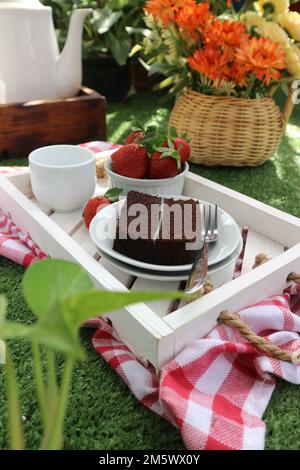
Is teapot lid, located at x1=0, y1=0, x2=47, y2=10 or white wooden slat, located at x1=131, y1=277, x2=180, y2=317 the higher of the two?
teapot lid, located at x1=0, y1=0, x2=47, y2=10

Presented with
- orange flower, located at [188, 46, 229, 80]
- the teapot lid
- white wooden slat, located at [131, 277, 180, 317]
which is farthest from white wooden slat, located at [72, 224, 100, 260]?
the teapot lid

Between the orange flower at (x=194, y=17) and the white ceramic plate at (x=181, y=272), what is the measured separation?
0.58m

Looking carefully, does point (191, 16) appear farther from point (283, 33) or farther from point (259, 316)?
point (259, 316)

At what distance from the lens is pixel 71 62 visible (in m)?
1.08

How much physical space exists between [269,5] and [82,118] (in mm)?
500

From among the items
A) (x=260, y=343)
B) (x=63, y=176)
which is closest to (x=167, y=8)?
(x=63, y=176)

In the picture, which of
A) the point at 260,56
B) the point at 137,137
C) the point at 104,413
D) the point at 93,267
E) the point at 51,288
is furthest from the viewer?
the point at 260,56

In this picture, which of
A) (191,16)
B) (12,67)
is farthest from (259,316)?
(12,67)

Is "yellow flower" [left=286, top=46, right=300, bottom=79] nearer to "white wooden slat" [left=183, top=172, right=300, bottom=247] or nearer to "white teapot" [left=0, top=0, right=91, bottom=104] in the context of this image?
"white wooden slat" [left=183, top=172, right=300, bottom=247]

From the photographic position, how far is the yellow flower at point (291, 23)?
3.13ft

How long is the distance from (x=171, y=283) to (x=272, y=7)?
2.46 feet

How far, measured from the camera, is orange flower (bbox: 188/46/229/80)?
0.92m

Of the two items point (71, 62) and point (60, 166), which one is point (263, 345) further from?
point (71, 62)

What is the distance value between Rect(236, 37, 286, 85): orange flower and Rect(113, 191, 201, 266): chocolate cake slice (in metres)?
0.46
